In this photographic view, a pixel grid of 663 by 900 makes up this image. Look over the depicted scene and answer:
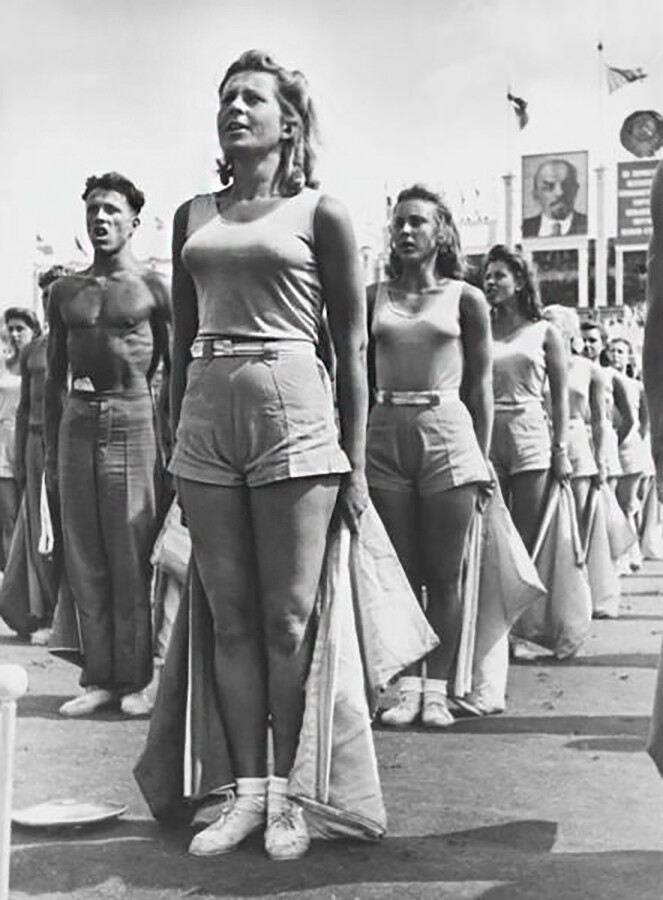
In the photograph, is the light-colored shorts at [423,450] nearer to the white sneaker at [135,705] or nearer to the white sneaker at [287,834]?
the white sneaker at [135,705]

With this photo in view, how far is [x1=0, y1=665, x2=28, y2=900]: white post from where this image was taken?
9.28ft

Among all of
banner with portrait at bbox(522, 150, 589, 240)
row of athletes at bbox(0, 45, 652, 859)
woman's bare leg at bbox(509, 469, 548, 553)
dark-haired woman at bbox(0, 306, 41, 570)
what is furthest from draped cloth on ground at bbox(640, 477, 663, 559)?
woman's bare leg at bbox(509, 469, 548, 553)

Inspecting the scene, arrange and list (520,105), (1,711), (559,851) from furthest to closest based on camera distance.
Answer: (520,105) → (559,851) → (1,711)

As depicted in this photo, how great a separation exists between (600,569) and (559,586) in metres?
1.55

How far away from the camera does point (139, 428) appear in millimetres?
6148

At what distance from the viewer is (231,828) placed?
13.7ft

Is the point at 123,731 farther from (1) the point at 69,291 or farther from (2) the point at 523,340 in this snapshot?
(2) the point at 523,340

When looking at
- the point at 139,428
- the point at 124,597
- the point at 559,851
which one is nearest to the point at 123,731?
the point at 124,597

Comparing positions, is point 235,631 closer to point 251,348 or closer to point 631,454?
point 251,348

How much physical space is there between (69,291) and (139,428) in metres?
0.60

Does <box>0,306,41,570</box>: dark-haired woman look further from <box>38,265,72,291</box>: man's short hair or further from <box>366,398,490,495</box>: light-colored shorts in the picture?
<box>366,398,490,495</box>: light-colored shorts

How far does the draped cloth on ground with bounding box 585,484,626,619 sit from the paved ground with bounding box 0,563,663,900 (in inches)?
→ 108

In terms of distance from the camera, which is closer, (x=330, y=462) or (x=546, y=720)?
(x=330, y=462)

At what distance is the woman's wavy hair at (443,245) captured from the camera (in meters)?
6.08
